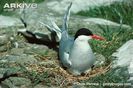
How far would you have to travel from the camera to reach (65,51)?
26.3 feet

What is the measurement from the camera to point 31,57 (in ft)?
27.6

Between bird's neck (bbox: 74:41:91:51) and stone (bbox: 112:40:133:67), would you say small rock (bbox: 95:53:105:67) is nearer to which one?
stone (bbox: 112:40:133:67)

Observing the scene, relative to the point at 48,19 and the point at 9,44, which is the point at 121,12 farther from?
the point at 9,44

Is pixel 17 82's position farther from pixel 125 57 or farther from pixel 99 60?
pixel 125 57

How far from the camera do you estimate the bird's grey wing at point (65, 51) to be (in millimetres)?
7906

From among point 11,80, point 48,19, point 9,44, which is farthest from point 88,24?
point 11,80

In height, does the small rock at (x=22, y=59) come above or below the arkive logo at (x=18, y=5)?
below

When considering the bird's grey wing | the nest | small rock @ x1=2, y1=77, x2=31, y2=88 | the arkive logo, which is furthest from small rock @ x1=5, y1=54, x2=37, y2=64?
the arkive logo

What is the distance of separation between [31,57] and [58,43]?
0.66 m

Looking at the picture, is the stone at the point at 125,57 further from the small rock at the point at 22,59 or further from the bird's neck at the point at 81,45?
the small rock at the point at 22,59

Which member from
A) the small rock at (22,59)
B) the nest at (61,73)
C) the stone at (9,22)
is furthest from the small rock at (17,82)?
the stone at (9,22)

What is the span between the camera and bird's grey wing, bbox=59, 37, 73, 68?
25.9 feet

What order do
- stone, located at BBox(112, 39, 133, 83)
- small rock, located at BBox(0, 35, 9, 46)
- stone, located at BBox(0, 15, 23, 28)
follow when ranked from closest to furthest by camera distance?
stone, located at BBox(112, 39, 133, 83) < small rock, located at BBox(0, 35, 9, 46) < stone, located at BBox(0, 15, 23, 28)

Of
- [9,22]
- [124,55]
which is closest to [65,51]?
[124,55]
